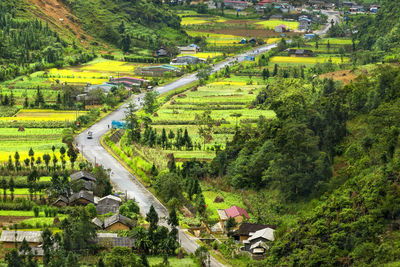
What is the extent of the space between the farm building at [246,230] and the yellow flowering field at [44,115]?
36.1 metres

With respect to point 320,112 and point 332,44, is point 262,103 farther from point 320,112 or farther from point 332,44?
point 332,44

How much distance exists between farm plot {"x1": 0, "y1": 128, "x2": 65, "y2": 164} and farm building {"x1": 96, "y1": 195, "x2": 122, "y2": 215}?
13.5 metres

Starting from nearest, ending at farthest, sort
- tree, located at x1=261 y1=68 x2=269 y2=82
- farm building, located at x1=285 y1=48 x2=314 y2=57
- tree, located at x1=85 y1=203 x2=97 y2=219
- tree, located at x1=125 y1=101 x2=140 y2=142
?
tree, located at x1=85 y1=203 x2=97 y2=219, tree, located at x1=125 y1=101 x2=140 y2=142, tree, located at x1=261 y1=68 x2=269 y2=82, farm building, located at x1=285 y1=48 x2=314 y2=57

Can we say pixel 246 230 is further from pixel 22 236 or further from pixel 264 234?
pixel 22 236

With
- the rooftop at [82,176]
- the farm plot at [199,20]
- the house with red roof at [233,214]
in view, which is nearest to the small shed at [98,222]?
the rooftop at [82,176]

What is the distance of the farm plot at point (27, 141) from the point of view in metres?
66.2

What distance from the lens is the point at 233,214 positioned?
52156mm

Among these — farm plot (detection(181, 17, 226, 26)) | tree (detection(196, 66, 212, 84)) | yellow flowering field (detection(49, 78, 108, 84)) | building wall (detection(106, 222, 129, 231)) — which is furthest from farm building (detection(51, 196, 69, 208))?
farm plot (detection(181, 17, 226, 26))

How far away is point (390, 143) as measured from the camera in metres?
49.2

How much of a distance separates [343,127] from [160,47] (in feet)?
227

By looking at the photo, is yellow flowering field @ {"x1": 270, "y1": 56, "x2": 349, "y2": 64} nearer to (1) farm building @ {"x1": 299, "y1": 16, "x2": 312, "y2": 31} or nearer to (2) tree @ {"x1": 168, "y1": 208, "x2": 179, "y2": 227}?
(1) farm building @ {"x1": 299, "y1": 16, "x2": 312, "y2": 31}

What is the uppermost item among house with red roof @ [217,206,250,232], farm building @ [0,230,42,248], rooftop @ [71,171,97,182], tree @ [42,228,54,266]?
tree @ [42,228,54,266]

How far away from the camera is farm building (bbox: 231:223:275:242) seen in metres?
49.1

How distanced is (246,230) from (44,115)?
3997 cm
